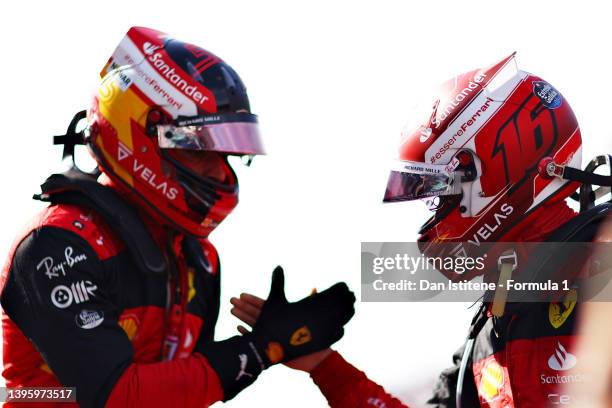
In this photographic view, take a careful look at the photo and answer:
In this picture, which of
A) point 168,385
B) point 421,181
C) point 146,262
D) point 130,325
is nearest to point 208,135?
point 146,262

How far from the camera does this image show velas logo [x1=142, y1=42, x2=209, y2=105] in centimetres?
649

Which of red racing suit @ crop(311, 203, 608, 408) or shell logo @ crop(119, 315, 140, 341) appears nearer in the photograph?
shell logo @ crop(119, 315, 140, 341)

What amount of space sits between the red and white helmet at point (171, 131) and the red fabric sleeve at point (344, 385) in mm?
1417

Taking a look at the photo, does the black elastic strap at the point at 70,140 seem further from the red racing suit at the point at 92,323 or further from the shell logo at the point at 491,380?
the shell logo at the point at 491,380

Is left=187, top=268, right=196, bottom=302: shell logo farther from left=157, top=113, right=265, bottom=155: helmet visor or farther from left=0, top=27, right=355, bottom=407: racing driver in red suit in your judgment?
left=157, top=113, right=265, bottom=155: helmet visor

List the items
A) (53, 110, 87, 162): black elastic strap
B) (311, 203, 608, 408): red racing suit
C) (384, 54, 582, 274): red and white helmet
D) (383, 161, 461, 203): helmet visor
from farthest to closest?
(383, 161, 461, 203): helmet visor, (384, 54, 582, 274): red and white helmet, (53, 110, 87, 162): black elastic strap, (311, 203, 608, 408): red racing suit

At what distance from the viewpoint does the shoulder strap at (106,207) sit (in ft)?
20.1

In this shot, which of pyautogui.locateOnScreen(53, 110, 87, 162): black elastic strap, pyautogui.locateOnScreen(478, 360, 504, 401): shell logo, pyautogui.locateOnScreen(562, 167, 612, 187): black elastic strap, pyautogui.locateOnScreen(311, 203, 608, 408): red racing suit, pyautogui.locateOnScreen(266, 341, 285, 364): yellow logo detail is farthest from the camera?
pyautogui.locateOnScreen(562, 167, 612, 187): black elastic strap

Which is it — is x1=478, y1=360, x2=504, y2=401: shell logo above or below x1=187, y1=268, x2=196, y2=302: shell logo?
below

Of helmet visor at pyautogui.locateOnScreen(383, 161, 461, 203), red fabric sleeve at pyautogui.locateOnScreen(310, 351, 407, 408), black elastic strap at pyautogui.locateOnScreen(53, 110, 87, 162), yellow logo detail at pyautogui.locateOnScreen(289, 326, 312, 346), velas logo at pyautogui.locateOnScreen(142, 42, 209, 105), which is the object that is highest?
velas logo at pyautogui.locateOnScreen(142, 42, 209, 105)

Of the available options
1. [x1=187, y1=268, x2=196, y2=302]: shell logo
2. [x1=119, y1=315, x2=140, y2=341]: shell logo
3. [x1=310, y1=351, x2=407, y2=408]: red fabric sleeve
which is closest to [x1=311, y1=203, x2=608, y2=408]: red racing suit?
[x1=310, y1=351, x2=407, y2=408]: red fabric sleeve

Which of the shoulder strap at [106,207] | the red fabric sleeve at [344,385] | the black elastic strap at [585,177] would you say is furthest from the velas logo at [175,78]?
the black elastic strap at [585,177]

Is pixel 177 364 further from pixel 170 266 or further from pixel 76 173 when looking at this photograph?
pixel 76 173

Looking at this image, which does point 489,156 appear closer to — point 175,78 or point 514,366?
point 514,366
